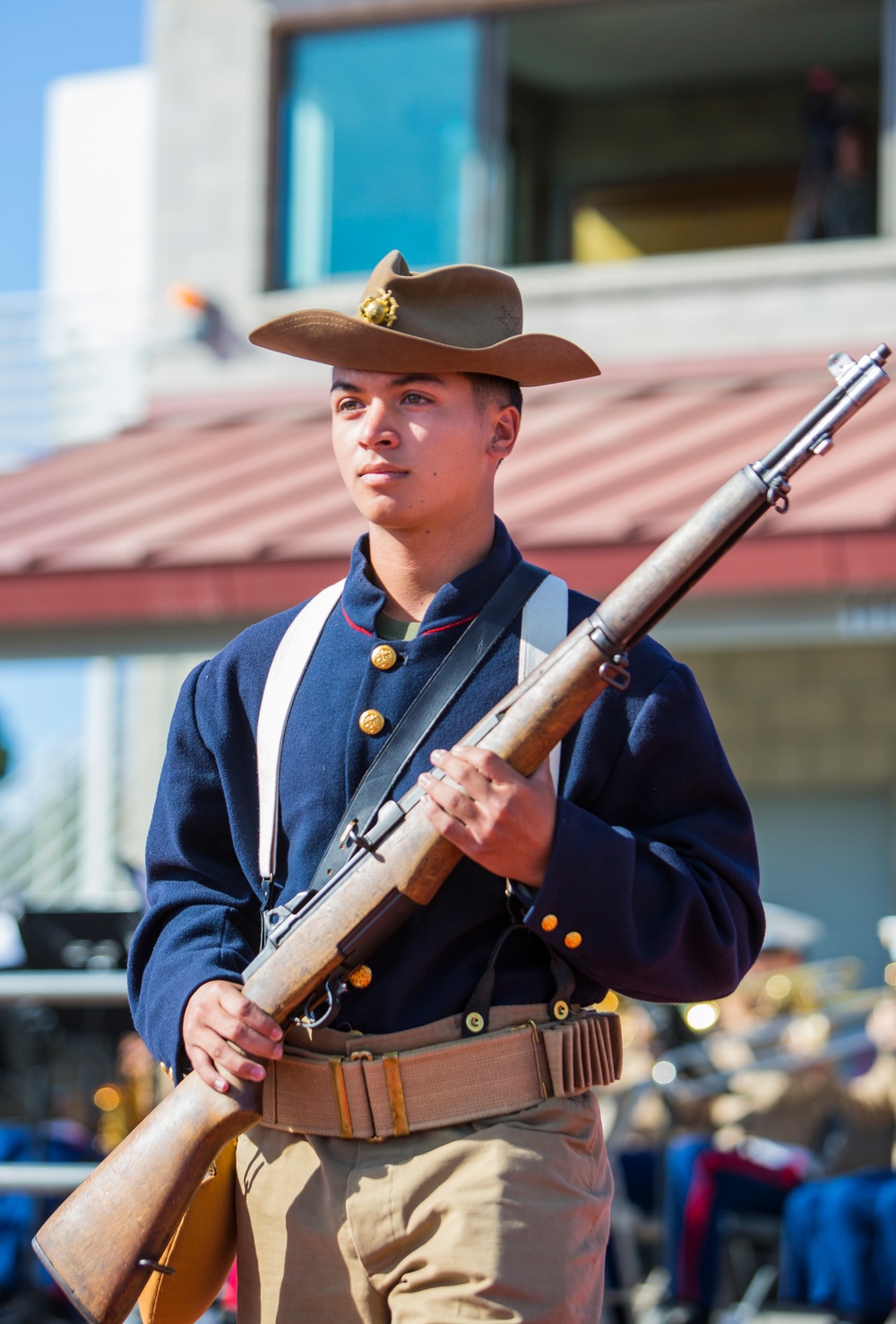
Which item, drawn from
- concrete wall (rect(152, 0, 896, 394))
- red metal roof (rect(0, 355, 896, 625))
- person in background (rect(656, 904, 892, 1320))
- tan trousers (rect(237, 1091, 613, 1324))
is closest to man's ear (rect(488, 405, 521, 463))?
tan trousers (rect(237, 1091, 613, 1324))

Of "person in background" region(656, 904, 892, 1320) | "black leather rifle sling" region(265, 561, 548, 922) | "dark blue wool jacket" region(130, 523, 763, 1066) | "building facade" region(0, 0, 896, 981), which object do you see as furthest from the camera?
"building facade" region(0, 0, 896, 981)

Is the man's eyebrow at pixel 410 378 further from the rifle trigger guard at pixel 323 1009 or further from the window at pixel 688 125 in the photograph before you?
the window at pixel 688 125

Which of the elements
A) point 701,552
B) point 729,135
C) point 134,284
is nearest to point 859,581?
point 701,552

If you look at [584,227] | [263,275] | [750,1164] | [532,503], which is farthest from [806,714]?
[750,1164]

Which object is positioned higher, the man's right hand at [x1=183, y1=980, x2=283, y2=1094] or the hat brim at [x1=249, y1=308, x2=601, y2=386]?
the hat brim at [x1=249, y1=308, x2=601, y2=386]

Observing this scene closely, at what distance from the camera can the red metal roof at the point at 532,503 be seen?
741 cm

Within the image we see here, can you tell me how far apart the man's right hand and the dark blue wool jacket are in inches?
2.0

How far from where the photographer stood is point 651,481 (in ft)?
26.1

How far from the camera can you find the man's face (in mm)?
2602

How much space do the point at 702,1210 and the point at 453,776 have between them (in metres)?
5.09

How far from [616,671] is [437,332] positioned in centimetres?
64

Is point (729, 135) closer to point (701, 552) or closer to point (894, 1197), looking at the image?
point (894, 1197)

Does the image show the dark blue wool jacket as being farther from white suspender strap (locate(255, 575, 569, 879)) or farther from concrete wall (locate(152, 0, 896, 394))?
concrete wall (locate(152, 0, 896, 394))

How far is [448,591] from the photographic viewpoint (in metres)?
2.68
